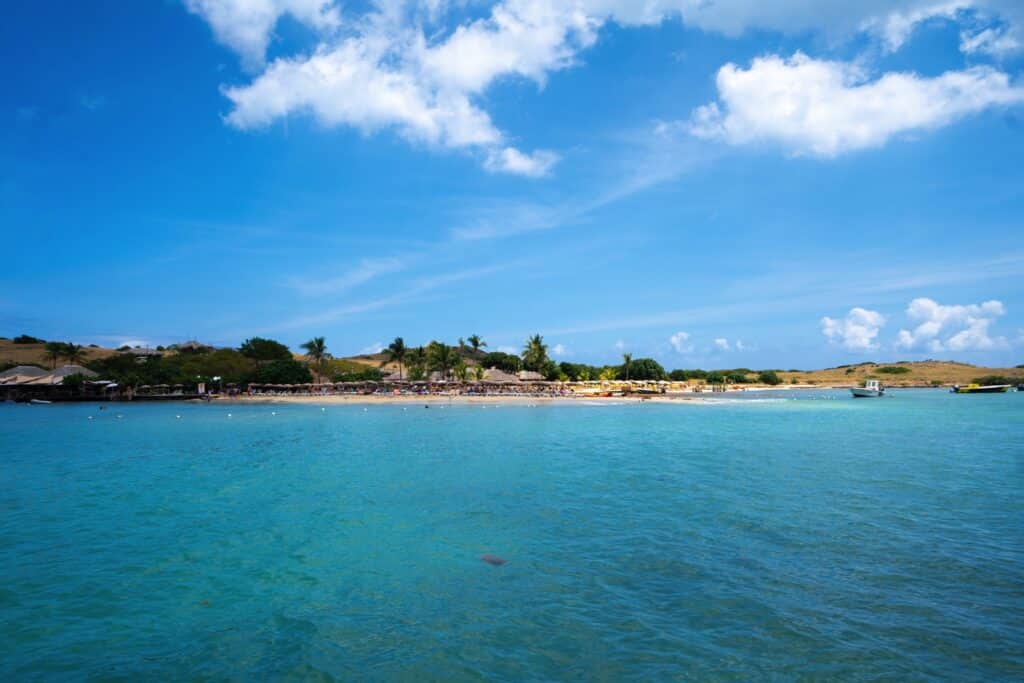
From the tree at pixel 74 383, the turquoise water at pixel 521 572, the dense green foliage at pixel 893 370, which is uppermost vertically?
the dense green foliage at pixel 893 370

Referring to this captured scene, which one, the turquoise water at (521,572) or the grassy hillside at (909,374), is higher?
the grassy hillside at (909,374)

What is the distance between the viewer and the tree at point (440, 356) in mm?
102000

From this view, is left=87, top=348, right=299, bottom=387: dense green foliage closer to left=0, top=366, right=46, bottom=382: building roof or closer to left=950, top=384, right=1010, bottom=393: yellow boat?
left=0, top=366, right=46, bottom=382: building roof

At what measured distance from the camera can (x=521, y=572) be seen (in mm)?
9820

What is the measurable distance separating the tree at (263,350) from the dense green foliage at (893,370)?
17501 centimetres

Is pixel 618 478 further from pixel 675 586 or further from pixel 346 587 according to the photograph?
pixel 346 587

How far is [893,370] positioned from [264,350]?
600 feet

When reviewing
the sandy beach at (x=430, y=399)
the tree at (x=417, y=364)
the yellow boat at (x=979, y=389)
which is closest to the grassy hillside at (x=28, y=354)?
the sandy beach at (x=430, y=399)

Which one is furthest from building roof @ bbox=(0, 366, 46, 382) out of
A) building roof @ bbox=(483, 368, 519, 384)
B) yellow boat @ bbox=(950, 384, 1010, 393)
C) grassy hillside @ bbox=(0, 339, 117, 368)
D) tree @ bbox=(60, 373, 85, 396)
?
yellow boat @ bbox=(950, 384, 1010, 393)

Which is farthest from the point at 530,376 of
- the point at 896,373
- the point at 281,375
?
the point at 896,373

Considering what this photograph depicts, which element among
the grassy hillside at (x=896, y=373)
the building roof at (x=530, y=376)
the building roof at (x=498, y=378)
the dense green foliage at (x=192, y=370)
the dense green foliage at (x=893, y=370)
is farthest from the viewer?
the dense green foliage at (x=893, y=370)

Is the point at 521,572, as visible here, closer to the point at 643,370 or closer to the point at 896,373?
the point at 643,370

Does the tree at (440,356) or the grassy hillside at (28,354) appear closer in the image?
the tree at (440,356)

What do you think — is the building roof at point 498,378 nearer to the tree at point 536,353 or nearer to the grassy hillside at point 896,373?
the tree at point 536,353
